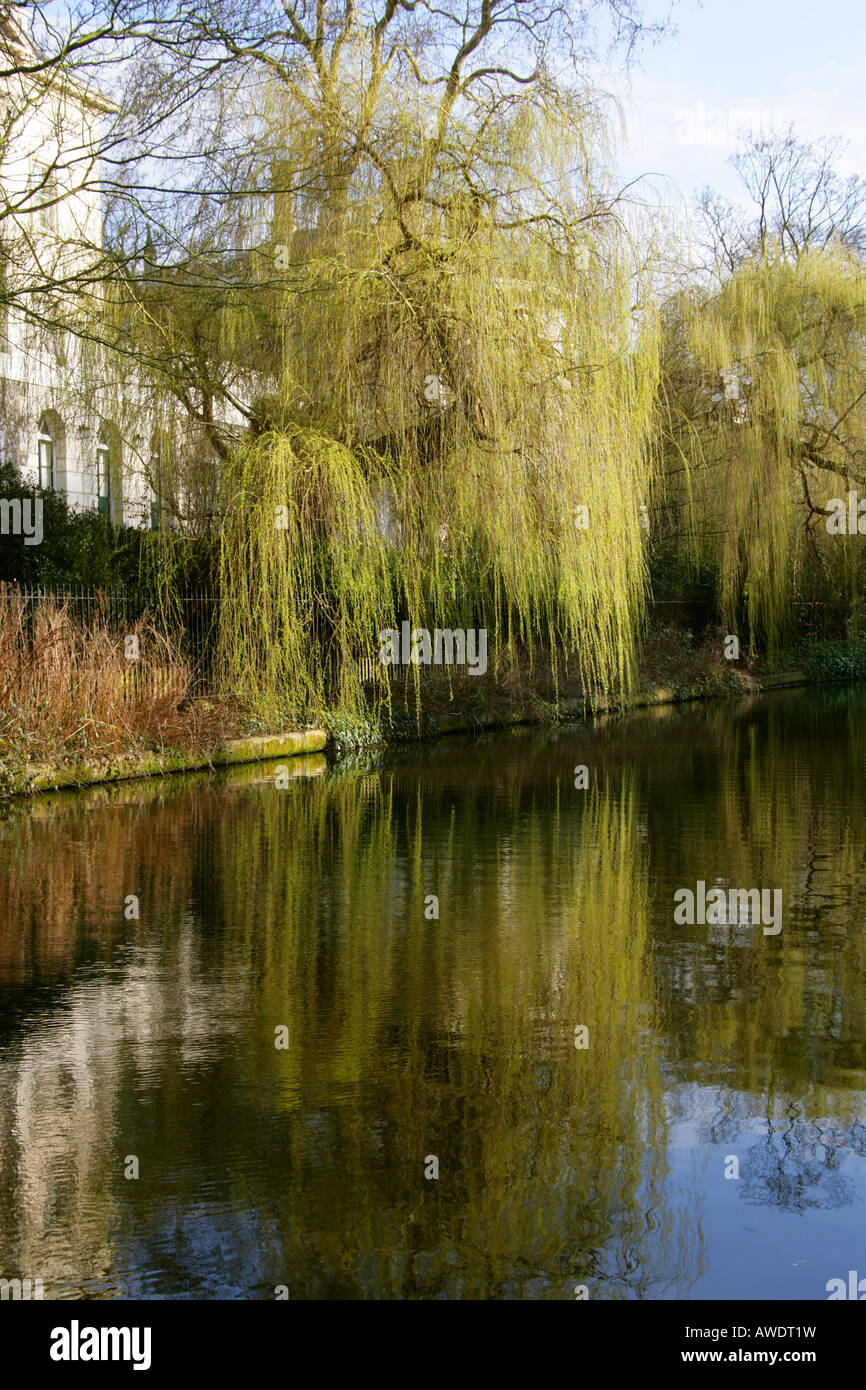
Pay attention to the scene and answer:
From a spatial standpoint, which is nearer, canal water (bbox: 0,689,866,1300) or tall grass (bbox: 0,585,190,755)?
canal water (bbox: 0,689,866,1300)

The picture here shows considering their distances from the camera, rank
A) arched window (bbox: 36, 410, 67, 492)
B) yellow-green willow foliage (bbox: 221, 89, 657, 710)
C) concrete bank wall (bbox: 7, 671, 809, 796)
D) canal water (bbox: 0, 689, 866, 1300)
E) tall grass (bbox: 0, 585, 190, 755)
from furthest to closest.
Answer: arched window (bbox: 36, 410, 67, 492) < yellow-green willow foliage (bbox: 221, 89, 657, 710) < tall grass (bbox: 0, 585, 190, 755) < concrete bank wall (bbox: 7, 671, 809, 796) < canal water (bbox: 0, 689, 866, 1300)

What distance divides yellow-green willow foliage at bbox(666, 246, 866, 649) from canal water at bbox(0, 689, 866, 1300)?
20.1 meters

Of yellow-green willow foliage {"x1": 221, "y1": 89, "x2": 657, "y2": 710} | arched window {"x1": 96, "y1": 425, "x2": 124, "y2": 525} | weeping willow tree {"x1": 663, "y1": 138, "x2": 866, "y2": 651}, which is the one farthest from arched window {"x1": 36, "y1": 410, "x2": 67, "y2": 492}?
weeping willow tree {"x1": 663, "y1": 138, "x2": 866, "y2": 651}

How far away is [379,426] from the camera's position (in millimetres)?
18328

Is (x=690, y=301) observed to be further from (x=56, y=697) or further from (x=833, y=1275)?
(x=833, y=1275)

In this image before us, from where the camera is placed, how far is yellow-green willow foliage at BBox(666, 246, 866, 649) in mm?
30781

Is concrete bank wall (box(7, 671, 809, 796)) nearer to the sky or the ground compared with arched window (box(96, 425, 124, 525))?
nearer to the ground

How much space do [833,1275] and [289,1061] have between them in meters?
2.54

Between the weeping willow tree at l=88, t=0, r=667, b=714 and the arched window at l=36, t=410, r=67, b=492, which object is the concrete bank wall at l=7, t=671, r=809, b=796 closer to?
the weeping willow tree at l=88, t=0, r=667, b=714

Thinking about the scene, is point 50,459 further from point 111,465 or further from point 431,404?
point 431,404

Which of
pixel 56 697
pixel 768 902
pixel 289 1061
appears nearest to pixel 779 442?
pixel 56 697
